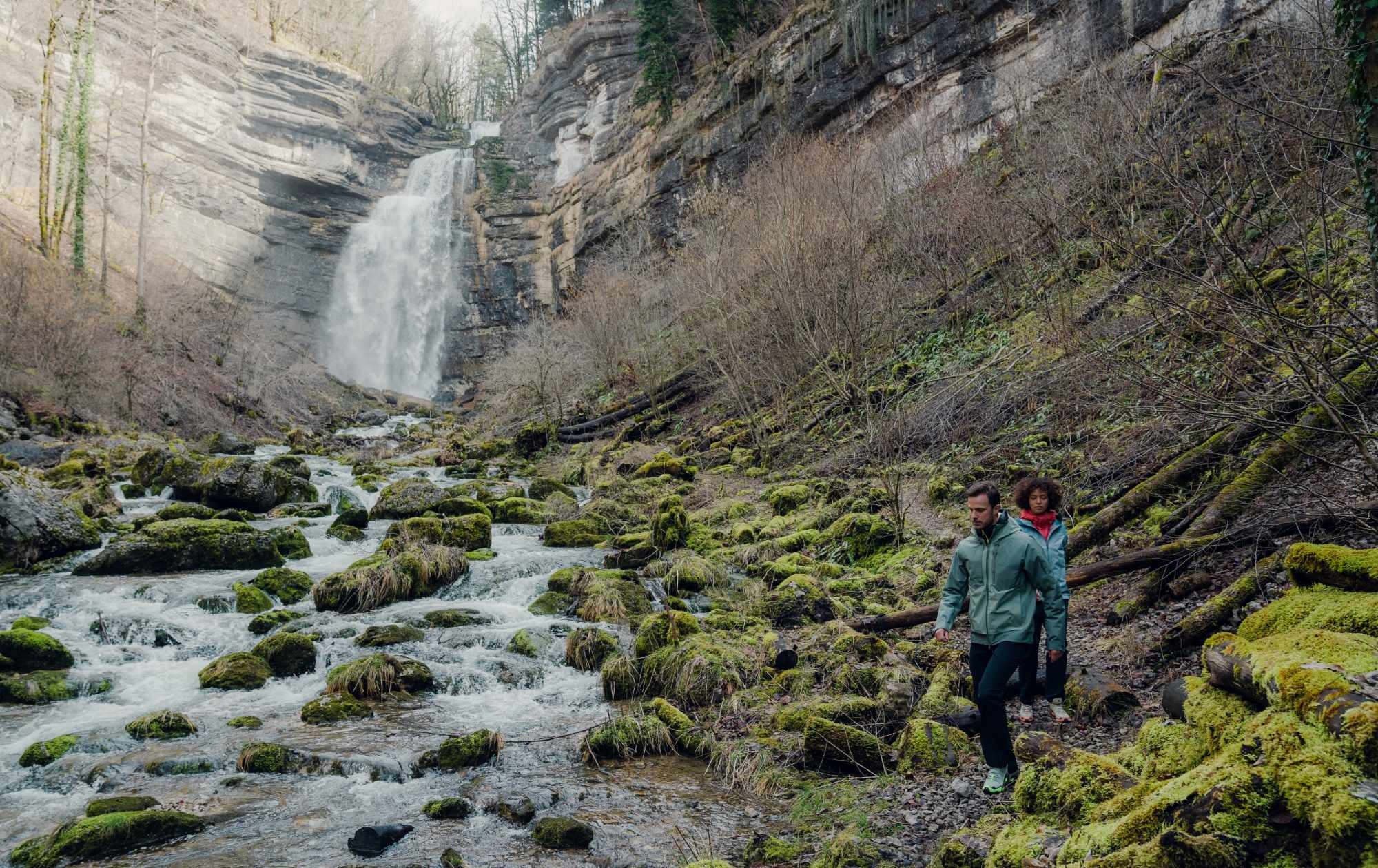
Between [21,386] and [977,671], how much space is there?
24.2 meters

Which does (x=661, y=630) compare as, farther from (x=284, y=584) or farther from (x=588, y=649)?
(x=284, y=584)

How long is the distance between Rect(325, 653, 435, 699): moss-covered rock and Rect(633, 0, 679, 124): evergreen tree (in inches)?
1408

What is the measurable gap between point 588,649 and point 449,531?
231 inches

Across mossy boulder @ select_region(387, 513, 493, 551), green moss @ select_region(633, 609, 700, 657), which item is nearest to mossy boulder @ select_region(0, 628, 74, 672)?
mossy boulder @ select_region(387, 513, 493, 551)

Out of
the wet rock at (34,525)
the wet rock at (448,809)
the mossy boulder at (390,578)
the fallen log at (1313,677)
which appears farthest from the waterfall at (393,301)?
the fallen log at (1313,677)

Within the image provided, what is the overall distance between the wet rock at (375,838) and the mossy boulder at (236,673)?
376 cm

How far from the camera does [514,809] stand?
537cm

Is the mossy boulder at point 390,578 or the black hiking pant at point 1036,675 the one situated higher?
the mossy boulder at point 390,578

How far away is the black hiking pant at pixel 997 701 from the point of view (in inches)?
175

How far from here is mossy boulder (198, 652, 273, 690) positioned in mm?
7859

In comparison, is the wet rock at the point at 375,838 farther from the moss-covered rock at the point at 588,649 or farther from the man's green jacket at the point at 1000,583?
the man's green jacket at the point at 1000,583

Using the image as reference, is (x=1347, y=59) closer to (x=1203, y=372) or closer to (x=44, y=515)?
(x=1203, y=372)

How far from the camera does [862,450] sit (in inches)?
567

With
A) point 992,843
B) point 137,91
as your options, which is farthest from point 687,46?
point 992,843
